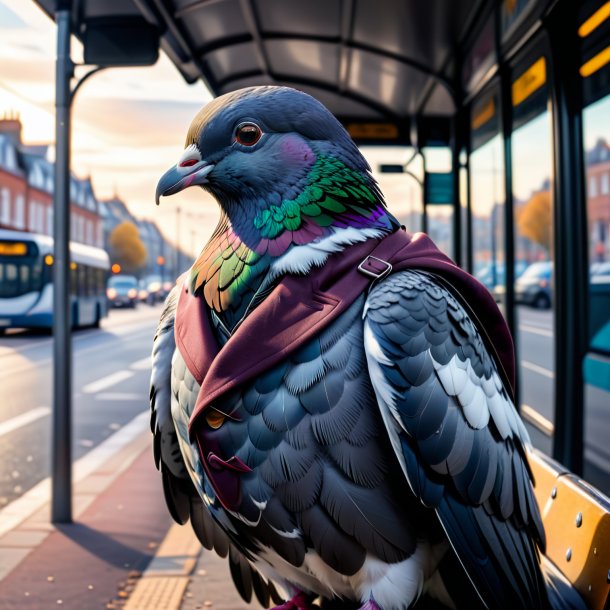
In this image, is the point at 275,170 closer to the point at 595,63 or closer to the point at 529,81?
the point at 595,63

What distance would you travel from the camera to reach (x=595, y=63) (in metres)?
3.71

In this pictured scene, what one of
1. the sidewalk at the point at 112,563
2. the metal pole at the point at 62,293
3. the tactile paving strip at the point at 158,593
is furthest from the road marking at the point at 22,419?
the tactile paving strip at the point at 158,593

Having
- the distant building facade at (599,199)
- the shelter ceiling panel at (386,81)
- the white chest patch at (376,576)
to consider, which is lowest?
the white chest patch at (376,576)

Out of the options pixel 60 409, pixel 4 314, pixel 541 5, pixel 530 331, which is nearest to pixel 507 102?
pixel 541 5

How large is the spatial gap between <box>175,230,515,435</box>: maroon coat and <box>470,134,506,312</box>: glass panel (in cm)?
445

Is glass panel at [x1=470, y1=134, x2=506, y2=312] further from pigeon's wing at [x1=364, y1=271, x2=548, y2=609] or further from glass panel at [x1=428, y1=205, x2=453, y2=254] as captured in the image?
pigeon's wing at [x1=364, y1=271, x2=548, y2=609]

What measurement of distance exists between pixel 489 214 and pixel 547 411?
1.91m

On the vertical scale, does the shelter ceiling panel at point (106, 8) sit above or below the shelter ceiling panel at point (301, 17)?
below

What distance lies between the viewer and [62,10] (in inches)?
155

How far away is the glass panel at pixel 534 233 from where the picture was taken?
447 cm

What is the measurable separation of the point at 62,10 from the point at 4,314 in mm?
15521

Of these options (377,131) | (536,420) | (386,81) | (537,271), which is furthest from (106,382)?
(537,271)

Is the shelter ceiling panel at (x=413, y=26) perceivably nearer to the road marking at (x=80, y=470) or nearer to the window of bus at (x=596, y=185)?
the window of bus at (x=596, y=185)

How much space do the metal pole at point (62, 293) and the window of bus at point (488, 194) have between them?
2858 mm
